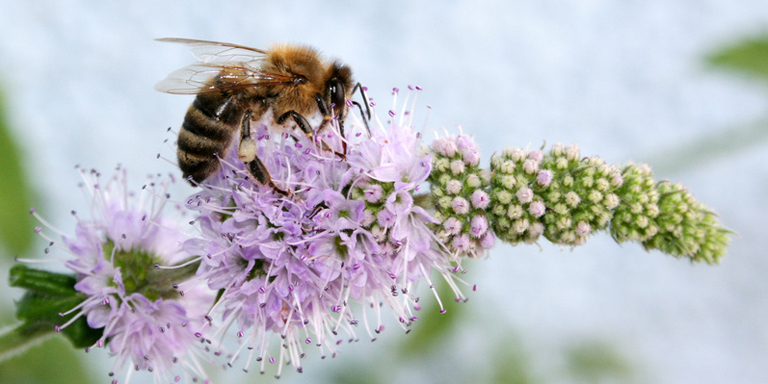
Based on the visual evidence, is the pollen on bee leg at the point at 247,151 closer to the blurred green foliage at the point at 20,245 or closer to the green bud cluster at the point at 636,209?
the green bud cluster at the point at 636,209

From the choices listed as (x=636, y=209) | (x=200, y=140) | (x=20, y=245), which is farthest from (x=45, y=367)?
(x=636, y=209)

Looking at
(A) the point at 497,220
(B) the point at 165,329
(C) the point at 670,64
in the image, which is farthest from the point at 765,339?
(B) the point at 165,329

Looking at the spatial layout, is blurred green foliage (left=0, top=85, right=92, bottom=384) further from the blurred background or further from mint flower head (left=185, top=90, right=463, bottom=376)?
mint flower head (left=185, top=90, right=463, bottom=376)

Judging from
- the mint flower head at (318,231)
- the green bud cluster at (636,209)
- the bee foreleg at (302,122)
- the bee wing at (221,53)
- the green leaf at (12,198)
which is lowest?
the green leaf at (12,198)

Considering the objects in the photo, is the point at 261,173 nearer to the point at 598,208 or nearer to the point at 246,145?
the point at 246,145

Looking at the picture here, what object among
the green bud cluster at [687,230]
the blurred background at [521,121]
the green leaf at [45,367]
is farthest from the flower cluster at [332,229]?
the blurred background at [521,121]

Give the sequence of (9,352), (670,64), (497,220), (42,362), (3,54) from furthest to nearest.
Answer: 1. (670,64)
2. (3,54)
3. (42,362)
4. (9,352)
5. (497,220)

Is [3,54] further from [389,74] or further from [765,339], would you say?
[765,339]
